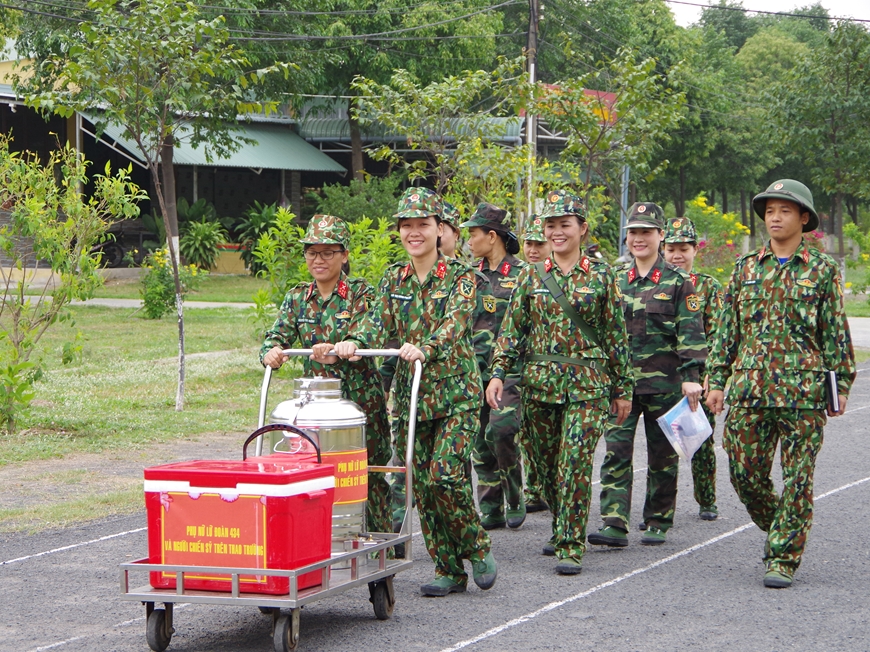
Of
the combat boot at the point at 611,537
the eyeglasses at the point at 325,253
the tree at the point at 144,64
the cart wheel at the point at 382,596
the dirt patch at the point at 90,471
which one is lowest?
the dirt patch at the point at 90,471

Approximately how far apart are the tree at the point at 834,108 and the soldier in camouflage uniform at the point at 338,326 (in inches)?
1094

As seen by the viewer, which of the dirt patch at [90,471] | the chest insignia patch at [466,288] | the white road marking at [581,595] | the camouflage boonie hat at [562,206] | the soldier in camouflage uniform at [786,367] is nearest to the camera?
the white road marking at [581,595]

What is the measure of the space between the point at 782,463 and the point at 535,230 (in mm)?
2139

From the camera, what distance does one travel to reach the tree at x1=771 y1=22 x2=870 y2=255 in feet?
105

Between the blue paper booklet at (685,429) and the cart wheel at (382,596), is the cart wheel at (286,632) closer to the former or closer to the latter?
the cart wheel at (382,596)

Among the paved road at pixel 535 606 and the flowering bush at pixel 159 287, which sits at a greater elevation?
the flowering bush at pixel 159 287

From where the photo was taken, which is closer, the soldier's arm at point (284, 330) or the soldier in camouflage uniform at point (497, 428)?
the soldier's arm at point (284, 330)

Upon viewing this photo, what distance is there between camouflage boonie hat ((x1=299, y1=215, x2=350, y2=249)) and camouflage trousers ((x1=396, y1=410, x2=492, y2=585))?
44.2 inches

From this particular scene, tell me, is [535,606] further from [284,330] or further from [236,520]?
[284,330]

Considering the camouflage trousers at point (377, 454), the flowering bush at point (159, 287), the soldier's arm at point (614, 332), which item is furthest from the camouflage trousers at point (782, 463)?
the flowering bush at point (159, 287)

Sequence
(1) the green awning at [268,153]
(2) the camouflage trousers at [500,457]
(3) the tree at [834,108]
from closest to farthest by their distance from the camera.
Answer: (2) the camouflage trousers at [500,457], (3) the tree at [834,108], (1) the green awning at [268,153]

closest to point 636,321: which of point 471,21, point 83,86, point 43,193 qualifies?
point 43,193

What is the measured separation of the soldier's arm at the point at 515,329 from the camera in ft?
22.9

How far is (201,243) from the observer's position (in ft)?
110
